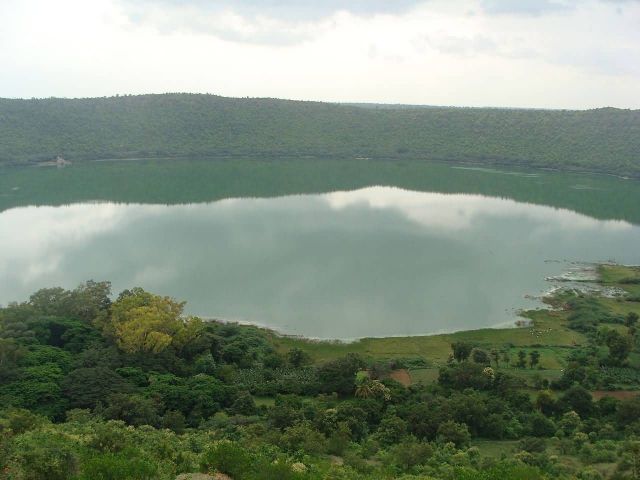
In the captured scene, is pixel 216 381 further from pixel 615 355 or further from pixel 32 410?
pixel 615 355

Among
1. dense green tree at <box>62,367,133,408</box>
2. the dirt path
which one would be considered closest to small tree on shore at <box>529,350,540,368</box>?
the dirt path

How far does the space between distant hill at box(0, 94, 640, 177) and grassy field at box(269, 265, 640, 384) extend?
4634cm

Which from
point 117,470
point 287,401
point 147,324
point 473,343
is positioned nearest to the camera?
point 117,470

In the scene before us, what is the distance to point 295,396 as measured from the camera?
15.0m

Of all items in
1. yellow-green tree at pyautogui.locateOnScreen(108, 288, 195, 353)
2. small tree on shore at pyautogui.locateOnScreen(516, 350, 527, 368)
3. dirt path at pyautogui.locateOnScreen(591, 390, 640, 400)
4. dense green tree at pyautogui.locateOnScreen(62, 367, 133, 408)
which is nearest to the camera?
dense green tree at pyautogui.locateOnScreen(62, 367, 133, 408)

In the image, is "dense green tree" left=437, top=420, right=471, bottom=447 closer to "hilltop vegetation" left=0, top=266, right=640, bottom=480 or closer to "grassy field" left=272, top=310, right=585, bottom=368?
"hilltop vegetation" left=0, top=266, right=640, bottom=480

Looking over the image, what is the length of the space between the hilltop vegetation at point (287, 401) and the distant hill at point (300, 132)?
49847 mm

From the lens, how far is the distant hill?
66938 mm

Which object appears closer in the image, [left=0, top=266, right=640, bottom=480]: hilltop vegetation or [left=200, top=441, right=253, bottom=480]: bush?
[left=200, top=441, right=253, bottom=480]: bush

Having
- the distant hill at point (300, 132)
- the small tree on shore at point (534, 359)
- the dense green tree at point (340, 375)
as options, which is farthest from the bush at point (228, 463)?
the distant hill at point (300, 132)

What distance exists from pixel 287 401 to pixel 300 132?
6721 cm

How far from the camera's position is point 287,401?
1441 cm

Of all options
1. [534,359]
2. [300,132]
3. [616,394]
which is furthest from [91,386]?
[300,132]

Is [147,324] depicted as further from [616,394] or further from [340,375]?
[616,394]
